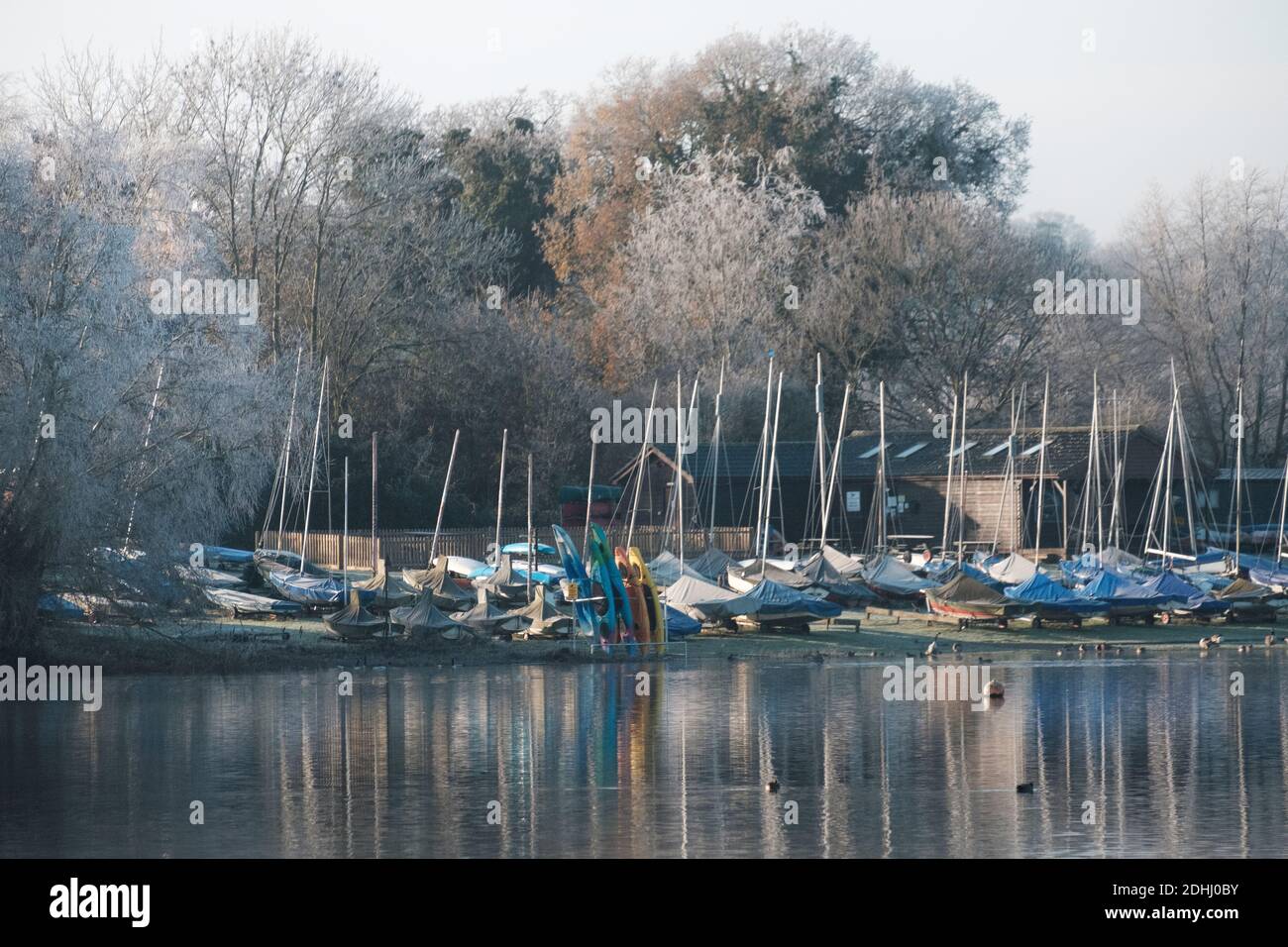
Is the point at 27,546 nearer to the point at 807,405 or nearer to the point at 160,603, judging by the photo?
the point at 160,603

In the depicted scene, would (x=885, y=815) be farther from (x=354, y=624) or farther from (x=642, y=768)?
(x=354, y=624)

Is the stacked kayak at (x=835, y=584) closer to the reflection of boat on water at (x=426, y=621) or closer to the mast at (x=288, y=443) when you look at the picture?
the reflection of boat on water at (x=426, y=621)

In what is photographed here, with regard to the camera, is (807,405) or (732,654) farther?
(807,405)

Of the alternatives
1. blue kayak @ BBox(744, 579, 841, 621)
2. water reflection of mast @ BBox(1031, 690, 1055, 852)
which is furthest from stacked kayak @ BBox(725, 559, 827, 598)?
water reflection of mast @ BBox(1031, 690, 1055, 852)

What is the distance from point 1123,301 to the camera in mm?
92062

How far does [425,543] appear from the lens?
191 ft

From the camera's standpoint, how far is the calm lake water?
1970 cm

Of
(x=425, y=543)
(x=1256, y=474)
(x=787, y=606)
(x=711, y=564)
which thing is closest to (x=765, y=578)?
(x=787, y=606)

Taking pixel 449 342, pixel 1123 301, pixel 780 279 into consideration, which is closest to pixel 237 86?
pixel 449 342

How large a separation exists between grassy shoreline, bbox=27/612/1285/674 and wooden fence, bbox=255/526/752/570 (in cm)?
1040

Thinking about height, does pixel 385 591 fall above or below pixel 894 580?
above

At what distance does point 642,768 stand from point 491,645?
1754cm

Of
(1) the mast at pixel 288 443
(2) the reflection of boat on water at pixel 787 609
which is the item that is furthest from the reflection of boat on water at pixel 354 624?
(2) the reflection of boat on water at pixel 787 609
